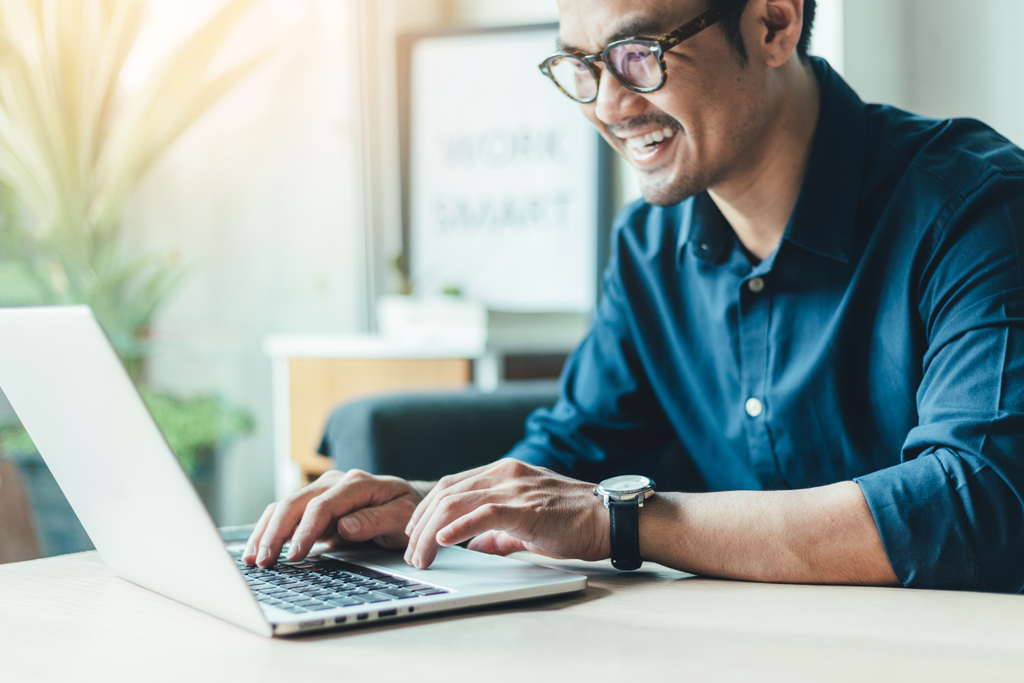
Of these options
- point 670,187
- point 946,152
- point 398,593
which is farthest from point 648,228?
point 398,593

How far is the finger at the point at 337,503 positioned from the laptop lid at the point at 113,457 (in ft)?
0.43

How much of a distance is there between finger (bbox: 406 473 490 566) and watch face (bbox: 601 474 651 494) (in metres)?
0.11

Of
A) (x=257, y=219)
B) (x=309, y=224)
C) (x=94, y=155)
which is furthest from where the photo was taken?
(x=309, y=224)

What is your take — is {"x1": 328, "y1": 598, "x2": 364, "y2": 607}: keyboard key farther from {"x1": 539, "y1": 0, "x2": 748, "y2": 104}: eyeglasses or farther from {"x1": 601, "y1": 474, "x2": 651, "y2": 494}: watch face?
{"x1": 539, "y1": 0, "x2": 748, "y2": 104}: eyeglasses

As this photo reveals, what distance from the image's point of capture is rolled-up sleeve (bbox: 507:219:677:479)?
1.27 metres

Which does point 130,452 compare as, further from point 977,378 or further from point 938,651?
point 977,378

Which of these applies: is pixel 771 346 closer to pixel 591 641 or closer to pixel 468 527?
pixel 468 527

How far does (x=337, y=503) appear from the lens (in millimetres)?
864

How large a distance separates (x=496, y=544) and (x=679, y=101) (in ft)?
1.92

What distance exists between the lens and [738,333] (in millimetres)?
1215

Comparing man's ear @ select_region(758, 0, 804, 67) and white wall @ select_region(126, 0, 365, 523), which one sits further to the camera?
white wall @ select_region(126, 0, 365, 523)

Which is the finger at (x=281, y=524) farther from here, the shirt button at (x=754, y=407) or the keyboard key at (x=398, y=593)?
the shirt button at (x=754, y=407)

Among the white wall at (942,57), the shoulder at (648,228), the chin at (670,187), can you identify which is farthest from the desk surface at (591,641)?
the white wall at (942,57)

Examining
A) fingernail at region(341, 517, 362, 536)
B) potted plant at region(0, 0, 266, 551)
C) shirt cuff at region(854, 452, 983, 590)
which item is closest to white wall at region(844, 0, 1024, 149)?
shirt cuff at region(854, 452, 983, 590)
